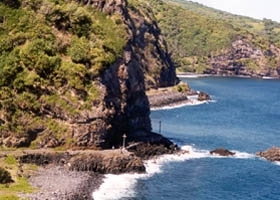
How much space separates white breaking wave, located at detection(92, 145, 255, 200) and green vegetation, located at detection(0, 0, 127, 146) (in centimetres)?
1463

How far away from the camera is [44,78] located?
93250 millimetres

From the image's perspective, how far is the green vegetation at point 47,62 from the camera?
90188 mm

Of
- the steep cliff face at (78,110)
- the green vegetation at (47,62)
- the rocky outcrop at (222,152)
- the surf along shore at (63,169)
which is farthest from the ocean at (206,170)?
the green vegetation at (47,62)

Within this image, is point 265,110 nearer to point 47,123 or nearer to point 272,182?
point 272,182

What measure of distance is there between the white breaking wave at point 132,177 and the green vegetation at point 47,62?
14635 mm

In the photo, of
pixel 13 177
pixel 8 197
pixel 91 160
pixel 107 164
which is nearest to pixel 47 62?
pixel 91 160

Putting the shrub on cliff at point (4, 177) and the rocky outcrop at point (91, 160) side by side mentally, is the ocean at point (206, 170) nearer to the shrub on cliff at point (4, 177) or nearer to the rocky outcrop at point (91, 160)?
the rocky outcrop at point (91, 160)

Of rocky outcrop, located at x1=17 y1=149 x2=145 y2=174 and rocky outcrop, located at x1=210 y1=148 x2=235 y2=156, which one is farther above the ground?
rocky outcrop, located at x1=17 y1=149 x2=145 y2=174

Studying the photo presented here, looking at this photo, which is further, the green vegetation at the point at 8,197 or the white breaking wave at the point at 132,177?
the white breaking wave at the point at 132,177

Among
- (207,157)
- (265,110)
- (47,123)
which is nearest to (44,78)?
(47,123)

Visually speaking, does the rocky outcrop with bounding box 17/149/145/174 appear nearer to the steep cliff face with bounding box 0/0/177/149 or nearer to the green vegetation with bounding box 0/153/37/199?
the green vegetation with bounding box 0/153/37/199

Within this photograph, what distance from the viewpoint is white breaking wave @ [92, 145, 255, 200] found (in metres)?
79.0

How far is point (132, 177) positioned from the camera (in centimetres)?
8900

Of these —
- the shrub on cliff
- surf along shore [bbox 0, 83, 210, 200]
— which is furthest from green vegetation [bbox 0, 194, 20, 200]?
the shrub on cliff
